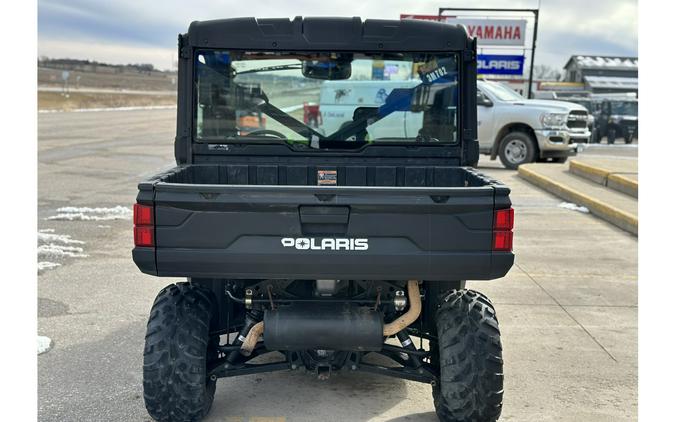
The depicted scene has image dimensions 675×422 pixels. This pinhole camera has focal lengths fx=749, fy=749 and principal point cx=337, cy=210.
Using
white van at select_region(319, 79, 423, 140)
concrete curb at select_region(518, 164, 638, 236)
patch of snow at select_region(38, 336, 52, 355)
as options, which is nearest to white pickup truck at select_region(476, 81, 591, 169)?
concrete curb at select_region(518, 164, 638, 236)

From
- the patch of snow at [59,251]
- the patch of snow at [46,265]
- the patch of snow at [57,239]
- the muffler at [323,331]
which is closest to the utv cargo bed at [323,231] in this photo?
the muffler at [323,331]

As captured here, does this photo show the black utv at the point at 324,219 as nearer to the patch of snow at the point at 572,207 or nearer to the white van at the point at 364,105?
the white van at the point at 364,105

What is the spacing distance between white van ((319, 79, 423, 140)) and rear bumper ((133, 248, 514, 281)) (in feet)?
5.06

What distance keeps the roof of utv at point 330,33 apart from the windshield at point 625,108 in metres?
25.6

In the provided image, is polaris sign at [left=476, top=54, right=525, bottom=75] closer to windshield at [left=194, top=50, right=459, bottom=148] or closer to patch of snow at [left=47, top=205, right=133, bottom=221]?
patch of snow at [left=47, top=205, right=133, bottom=221]

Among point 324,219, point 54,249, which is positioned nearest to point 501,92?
point 54,249

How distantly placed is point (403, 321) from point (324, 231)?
30.0 inches

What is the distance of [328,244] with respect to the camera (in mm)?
3617

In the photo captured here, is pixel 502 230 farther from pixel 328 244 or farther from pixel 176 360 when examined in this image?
pixel 176 360

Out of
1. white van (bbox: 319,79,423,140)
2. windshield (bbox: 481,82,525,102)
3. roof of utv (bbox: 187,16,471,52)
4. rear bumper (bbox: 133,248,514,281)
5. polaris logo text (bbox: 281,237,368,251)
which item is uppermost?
windshield (bbox: 481,82,525,102)

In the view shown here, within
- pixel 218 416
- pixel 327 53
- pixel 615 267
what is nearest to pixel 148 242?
pixel 218 416

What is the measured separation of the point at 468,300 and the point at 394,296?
40cm

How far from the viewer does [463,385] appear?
3875 millimetres

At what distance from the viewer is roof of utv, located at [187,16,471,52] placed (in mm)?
4668
